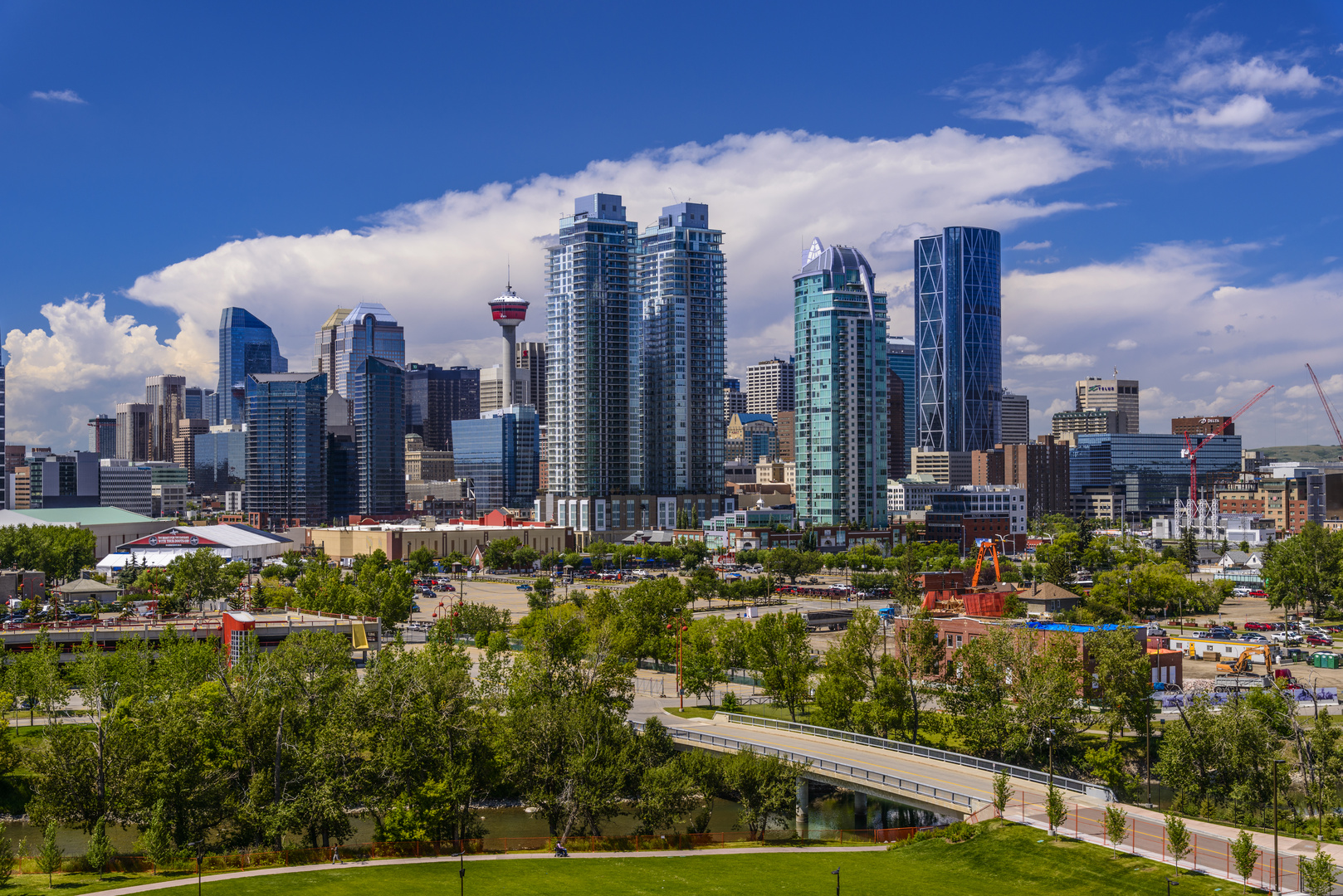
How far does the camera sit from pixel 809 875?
51.8m

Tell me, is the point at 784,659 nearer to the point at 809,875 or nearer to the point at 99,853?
the point at 809,875

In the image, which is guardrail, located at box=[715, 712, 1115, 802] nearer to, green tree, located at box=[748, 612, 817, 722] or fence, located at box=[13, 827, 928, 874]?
green tree, located at box=[748, 612, 817, 722]

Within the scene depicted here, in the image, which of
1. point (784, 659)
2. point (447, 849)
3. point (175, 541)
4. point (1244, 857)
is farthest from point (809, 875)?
point (175, 541)

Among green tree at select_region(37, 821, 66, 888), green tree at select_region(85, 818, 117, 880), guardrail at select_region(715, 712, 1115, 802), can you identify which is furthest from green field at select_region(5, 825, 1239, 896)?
guardrail at select_region(715, 712, 1115, 802)

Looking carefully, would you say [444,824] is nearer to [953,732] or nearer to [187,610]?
[953,732]

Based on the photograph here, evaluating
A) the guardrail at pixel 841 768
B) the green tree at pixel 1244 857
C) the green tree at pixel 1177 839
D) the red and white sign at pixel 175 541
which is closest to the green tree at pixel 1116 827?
the green tree at pixel 1177 839

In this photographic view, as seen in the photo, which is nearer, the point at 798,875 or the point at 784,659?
the point at 798,875

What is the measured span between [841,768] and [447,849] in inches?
828

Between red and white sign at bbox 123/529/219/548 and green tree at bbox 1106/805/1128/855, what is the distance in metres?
161

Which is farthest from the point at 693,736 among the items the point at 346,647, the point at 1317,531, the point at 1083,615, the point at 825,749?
the point at 1317,531

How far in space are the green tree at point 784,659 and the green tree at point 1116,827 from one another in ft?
96.9

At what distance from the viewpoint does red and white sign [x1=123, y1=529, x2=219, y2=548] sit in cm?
18750

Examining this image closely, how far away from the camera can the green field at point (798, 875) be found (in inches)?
1941

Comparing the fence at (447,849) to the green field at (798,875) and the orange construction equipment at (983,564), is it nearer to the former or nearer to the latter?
the green field at (798,875)
